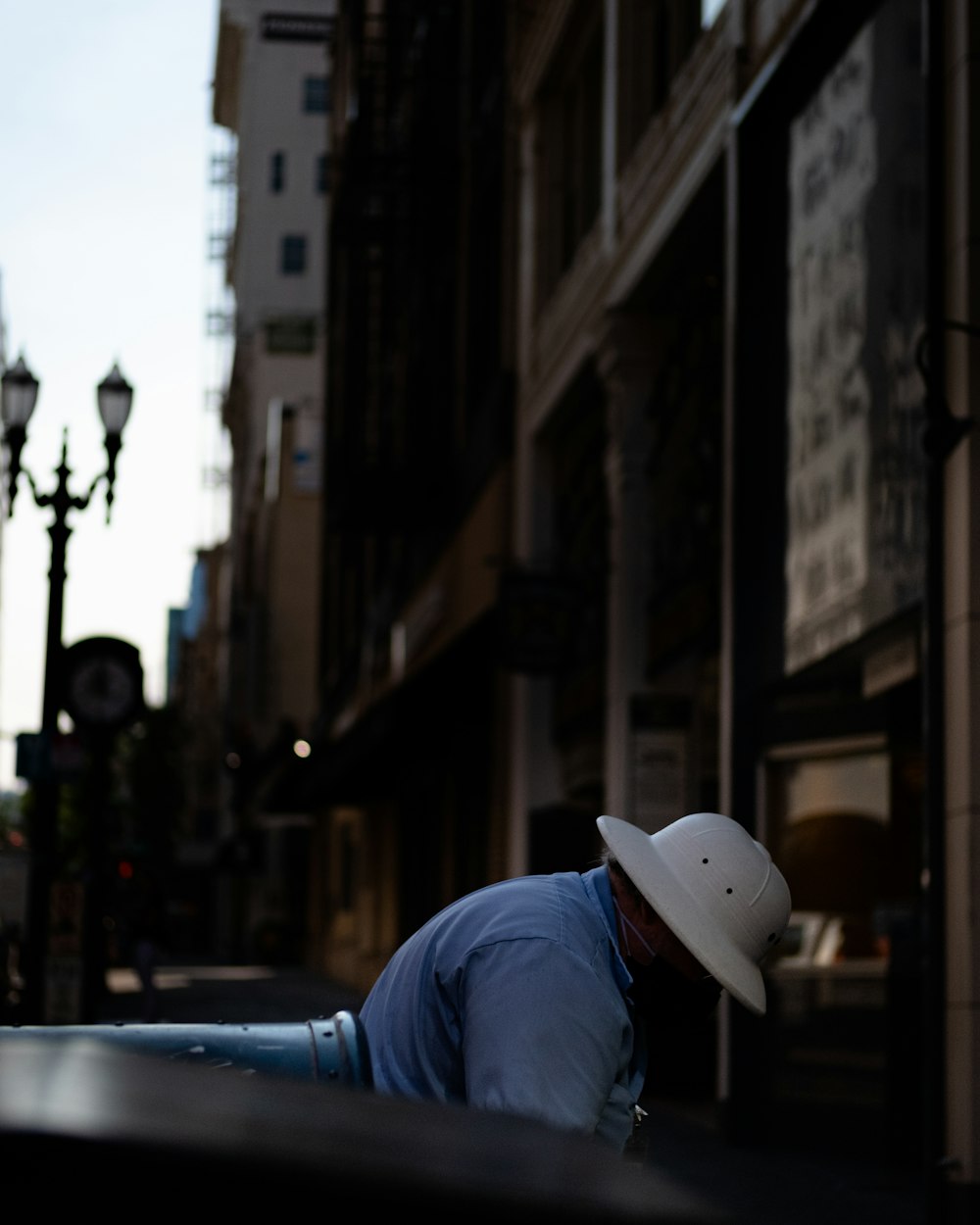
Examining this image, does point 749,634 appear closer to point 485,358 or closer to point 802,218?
point 802,218

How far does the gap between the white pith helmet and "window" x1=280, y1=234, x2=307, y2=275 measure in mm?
94148

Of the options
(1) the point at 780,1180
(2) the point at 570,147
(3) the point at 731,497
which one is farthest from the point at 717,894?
(2) the point at 570,147

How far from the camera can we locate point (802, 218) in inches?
536

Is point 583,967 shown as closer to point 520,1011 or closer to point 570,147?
point 520,1011

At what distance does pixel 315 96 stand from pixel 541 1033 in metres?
98.6

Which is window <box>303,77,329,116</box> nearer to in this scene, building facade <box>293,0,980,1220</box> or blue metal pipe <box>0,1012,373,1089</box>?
building facade <box>293,0,980,1220</box>

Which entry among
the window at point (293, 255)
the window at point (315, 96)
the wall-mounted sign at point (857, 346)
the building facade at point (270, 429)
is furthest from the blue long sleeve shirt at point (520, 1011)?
the window at point (315, 96)

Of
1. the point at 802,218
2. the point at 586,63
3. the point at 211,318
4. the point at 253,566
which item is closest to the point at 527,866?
the point at 586,63

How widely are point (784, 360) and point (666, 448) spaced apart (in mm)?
3247

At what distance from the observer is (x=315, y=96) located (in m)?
98.8

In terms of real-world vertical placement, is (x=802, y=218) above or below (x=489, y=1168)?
above

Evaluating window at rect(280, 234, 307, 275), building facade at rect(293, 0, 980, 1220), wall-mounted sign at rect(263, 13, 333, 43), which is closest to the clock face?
building facade at rect(293, 0, 980, 1220)

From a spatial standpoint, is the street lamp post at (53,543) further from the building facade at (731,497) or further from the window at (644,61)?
the window at (644,61)

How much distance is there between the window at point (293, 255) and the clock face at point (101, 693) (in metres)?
A: 79.0
